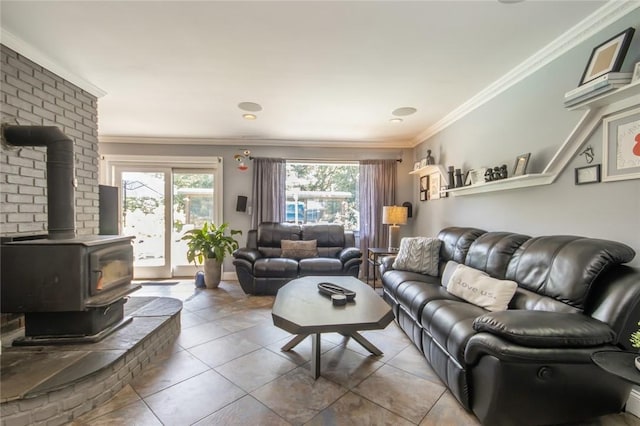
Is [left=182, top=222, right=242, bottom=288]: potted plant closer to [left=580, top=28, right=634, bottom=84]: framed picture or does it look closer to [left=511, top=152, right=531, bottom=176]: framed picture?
[left=511, top=152, right=531, bottom=176]: framed picture

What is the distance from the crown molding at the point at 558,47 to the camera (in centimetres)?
164

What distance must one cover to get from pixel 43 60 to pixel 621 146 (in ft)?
13.5

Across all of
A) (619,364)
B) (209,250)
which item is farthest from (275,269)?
(619,364)

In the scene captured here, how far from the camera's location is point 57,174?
207 cm

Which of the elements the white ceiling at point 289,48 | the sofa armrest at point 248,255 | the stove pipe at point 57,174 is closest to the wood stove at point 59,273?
the stove pipe at point 57,174

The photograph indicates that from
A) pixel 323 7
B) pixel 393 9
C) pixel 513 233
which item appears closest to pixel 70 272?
pixel 323 7

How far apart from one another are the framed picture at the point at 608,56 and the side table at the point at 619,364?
152 cm

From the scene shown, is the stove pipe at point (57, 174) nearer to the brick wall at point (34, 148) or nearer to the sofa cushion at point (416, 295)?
the brick wall at point (34, 148)

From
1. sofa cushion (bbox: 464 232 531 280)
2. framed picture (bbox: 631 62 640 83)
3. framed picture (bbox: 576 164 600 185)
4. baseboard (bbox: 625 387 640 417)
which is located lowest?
baseboard (bbox: 625 387 640 417)

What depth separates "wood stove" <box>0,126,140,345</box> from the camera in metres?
1.84

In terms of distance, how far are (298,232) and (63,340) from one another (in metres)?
3.03

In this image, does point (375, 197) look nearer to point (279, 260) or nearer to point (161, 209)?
point (279, 260)

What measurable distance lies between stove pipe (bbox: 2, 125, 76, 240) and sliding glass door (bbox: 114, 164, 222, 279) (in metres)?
2.63

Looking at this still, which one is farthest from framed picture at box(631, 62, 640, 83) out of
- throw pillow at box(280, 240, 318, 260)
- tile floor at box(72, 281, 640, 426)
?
throw pillow at box(280, 240, 318, 260)
